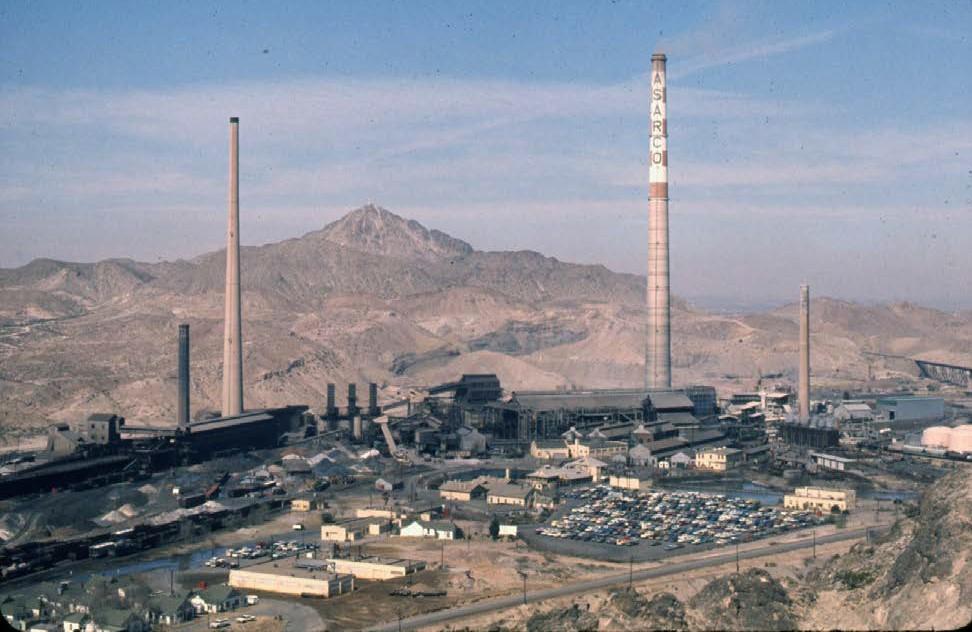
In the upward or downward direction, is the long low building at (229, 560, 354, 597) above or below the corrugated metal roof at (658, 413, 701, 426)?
below

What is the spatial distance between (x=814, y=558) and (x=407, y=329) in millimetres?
83164

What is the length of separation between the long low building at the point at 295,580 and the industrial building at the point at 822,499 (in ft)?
60.2

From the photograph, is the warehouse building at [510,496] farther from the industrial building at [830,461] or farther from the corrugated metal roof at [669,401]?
→ the corrugated metal roof at [669,401]

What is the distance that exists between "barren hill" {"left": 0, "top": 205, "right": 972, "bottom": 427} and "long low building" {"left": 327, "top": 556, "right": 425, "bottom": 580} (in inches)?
1603

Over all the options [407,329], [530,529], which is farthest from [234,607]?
[407,329]

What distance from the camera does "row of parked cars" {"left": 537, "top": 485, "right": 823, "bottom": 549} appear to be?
3975 cm

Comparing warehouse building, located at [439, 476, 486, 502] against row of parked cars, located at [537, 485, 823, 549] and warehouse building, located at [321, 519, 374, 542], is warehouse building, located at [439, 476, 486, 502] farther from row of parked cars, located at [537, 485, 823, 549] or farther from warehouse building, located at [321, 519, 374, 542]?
warehouse building, located at [321, 519, 374, 542]

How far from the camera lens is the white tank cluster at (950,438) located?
58750 millimetres

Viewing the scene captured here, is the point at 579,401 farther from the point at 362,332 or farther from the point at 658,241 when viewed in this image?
the point at 362,332

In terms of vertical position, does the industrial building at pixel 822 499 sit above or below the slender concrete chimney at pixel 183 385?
below

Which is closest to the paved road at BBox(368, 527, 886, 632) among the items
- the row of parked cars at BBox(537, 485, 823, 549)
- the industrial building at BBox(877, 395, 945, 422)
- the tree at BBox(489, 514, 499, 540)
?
the row of parked cars at BBox(537, 485, 823, 549)

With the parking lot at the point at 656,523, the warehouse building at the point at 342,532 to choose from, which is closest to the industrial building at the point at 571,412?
the parking lot at the point at 656,523

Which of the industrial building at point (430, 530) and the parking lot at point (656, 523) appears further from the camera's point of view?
the industrial building at point (430, 530)

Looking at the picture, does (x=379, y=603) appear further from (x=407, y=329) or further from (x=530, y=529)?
(x=407, y=329)
